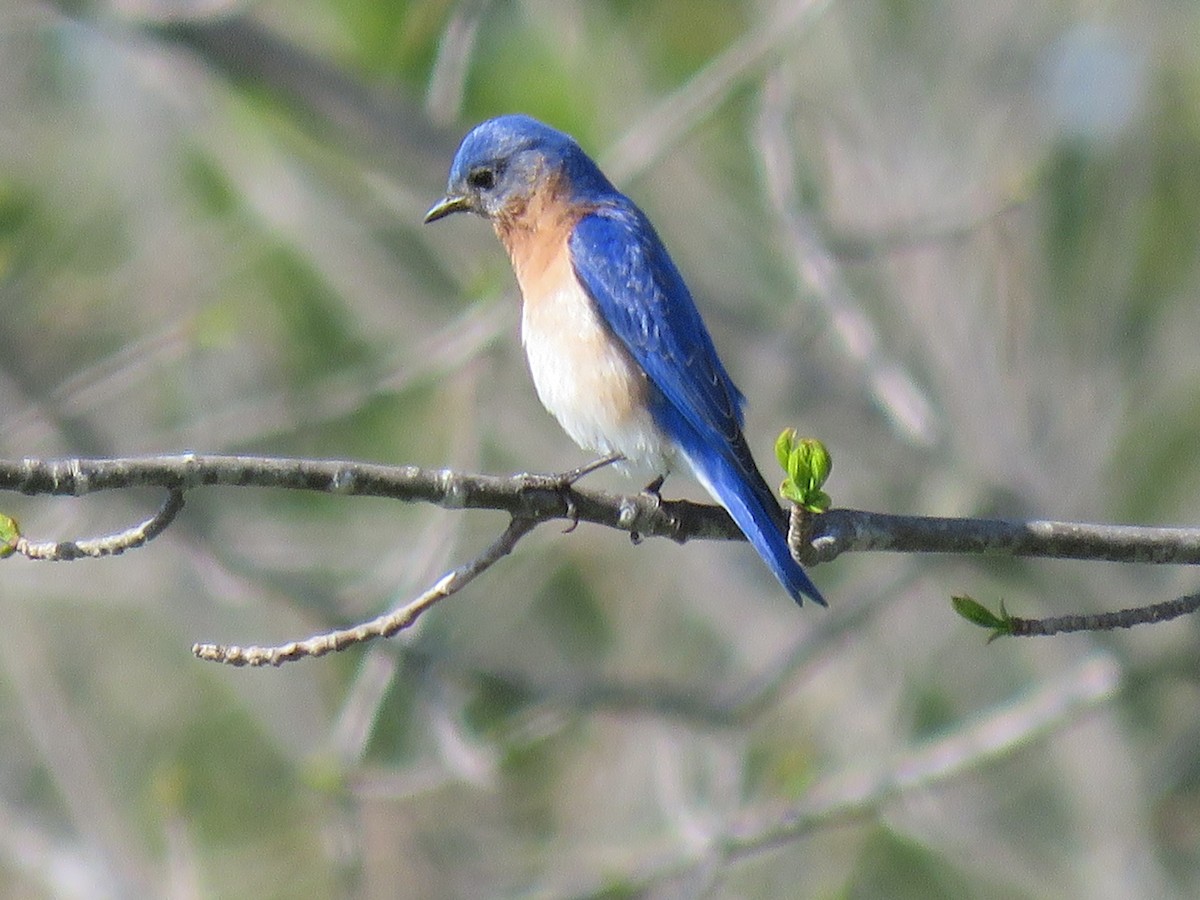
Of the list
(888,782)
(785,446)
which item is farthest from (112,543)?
(888,782)

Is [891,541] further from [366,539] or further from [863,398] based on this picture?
[366,539]

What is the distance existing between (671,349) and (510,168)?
1.14 meters

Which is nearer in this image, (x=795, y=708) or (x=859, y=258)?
(x=859, y=258)

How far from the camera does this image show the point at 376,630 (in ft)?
11.2

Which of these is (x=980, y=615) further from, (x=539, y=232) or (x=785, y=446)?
(x=539, y=232)

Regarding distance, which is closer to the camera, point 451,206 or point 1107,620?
point 1107,620

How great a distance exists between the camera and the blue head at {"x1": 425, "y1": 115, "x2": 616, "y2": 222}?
17.9ft

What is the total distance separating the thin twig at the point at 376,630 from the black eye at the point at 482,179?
7.84 ft

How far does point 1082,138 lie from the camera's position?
8.04 metres

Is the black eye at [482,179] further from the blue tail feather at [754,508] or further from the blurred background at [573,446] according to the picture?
the blue tail feather at [754,508]

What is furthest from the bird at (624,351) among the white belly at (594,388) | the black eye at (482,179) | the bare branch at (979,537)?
the bare branch at (979,537)

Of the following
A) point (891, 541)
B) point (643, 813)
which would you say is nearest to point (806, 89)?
point (643, 813)

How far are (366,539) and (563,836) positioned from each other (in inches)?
71.5

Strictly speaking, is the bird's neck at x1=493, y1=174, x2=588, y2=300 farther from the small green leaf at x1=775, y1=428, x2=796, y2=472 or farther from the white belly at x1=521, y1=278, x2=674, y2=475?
the small green leaf at x1=775, y1=428, x2=796, y2=472
